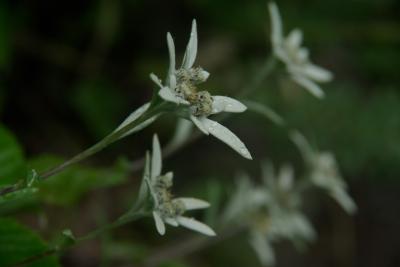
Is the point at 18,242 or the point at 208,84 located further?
the point at 208,84

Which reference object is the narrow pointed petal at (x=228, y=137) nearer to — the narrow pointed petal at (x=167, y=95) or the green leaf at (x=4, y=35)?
the narrow pointed petal at (x=167, y=95)

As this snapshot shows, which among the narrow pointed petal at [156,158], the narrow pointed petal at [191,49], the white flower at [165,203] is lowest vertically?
the white flower at [165,203]

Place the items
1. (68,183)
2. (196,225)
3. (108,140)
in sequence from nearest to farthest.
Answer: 1. (108,140)
2. (196,225)
3. (68,183)

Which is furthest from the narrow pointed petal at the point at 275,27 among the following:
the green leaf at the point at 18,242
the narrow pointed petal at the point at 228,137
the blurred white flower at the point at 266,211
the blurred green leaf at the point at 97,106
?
the blurred green leaf at the point at 97,106

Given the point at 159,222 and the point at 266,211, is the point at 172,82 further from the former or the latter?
the point at 266,211

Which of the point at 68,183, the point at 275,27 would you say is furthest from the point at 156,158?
the point at 275,27

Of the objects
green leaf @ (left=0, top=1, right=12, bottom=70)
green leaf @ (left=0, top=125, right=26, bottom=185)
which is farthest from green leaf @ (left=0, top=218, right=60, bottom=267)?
green leaf @ (left=0, top=1, right=12, bottom=70)

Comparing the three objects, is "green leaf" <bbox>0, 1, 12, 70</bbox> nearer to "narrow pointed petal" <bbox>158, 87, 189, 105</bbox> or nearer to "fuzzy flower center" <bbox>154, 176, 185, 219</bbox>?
"fuzzy flower center" <bbox>154, 176, 185, 219</bbox>
